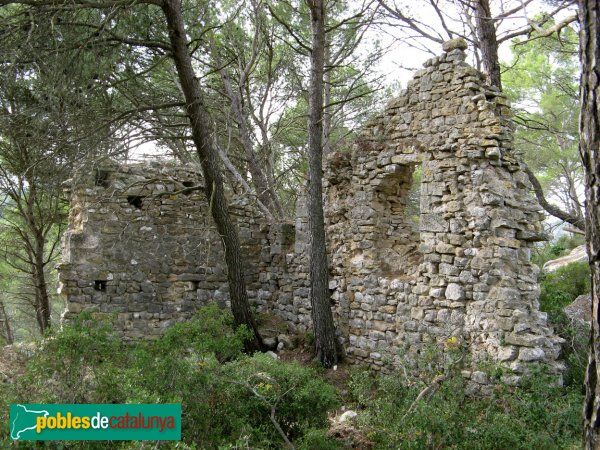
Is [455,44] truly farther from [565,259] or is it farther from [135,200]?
[565,259]

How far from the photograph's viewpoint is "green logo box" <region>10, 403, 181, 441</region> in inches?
158

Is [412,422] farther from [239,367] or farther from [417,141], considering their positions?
[417,141]

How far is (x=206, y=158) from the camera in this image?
7.37m

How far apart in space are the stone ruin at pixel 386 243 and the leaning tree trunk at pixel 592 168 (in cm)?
288

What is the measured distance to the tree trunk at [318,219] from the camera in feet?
24.7

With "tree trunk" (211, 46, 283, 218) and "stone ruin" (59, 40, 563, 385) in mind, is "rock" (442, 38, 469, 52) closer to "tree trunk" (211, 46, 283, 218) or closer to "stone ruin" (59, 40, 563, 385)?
"stone ruin" (59, 40, 563, 385)

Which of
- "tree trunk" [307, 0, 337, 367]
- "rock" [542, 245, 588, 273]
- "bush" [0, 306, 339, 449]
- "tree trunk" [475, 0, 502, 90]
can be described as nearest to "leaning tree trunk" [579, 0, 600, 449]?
"bush" [0, 306, 339, 449]

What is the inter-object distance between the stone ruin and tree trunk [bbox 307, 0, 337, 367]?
398 mm

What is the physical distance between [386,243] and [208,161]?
280 cm

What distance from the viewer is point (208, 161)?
7.40 metres

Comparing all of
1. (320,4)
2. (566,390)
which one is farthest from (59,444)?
(320,4)

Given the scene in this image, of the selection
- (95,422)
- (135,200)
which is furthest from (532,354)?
(135,200)

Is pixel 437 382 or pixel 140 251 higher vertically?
pixel 140 251

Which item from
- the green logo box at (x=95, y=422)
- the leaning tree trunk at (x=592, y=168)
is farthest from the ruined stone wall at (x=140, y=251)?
the leaning tree trunk at (x=592, y=168)
